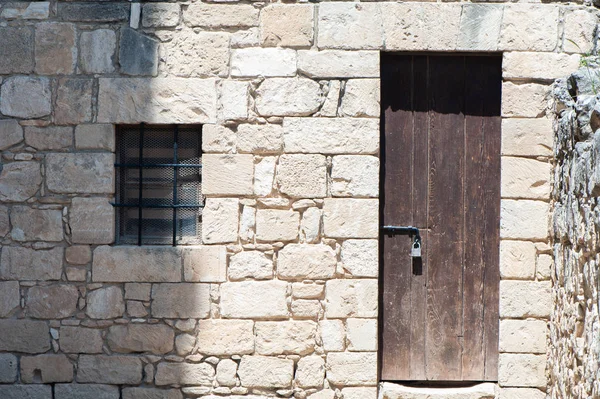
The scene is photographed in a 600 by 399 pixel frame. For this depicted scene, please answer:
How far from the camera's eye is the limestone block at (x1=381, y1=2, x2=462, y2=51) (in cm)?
451

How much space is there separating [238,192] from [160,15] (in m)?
1.20

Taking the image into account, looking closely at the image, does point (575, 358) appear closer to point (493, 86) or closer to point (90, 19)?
point (493, 86)

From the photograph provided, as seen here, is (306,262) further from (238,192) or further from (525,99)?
(525,99)

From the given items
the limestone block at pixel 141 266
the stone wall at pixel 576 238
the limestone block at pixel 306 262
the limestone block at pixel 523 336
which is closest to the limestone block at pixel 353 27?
the stone wall at pixel 576 238

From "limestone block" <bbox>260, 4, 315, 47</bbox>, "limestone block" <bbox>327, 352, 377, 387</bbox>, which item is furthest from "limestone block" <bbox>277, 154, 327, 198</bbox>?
"limestone block" <bbox>327, 352, 377, 387</bbox>

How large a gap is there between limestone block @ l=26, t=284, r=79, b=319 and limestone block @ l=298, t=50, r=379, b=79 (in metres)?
2.01

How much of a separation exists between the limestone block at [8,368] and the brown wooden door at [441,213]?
233 cm

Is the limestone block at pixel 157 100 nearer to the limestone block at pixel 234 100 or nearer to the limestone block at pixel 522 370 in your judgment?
the limestone block at pixel 234 100

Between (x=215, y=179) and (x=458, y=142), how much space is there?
61.3 inches

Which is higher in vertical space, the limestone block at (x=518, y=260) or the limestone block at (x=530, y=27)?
the limestone block at (x=530, y=27)

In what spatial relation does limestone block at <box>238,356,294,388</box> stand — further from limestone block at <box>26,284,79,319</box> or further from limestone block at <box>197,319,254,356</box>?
limestone block at <box>26,284,79,319</box>

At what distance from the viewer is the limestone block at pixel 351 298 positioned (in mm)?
4520

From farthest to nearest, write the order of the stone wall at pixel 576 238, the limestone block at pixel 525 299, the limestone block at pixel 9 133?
1. the limestone block at pixel 9 133
2. the limestone block at pixel 525 299
3. the stone wall at pixel 576 238

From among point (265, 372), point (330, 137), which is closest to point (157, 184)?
point (330, 137)
